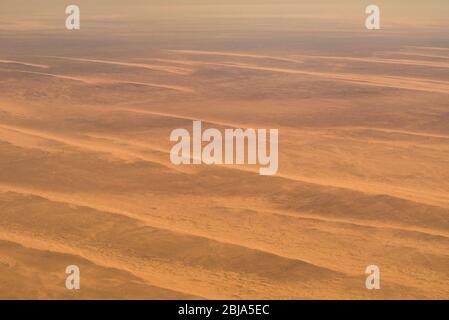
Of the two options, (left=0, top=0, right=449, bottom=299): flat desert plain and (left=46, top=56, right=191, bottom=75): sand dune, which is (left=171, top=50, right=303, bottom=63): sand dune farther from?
(left=46, top=56, right=191, bottom=75): sand dune

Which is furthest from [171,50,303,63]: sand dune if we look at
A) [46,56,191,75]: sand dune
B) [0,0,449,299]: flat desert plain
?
[46,56,191,75]: sand dune

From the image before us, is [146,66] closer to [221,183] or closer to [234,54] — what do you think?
[234,54]

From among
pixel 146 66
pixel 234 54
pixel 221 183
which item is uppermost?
pixel 234 54

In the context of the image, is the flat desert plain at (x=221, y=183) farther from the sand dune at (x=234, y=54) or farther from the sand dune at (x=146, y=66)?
the sand dune at (x=234, y=54)

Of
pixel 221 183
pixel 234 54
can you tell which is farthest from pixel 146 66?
pixel 221 183

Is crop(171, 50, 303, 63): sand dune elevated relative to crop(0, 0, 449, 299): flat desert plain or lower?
elevated

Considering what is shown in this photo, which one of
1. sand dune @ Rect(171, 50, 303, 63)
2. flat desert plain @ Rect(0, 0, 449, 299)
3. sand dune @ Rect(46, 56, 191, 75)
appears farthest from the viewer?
sand dune @ Rect(171, 50, 303, 63)

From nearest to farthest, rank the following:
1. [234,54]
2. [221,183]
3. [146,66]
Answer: [221,183] → [146,66] → [234,54]

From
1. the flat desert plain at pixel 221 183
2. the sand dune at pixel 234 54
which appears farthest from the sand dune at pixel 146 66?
the sand dune at pixel 234 54

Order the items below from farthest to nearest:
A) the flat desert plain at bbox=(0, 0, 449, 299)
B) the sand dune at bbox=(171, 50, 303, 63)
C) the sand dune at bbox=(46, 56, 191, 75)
Result: the sand dune at bbox=(171, 50, 303, 63), the sand dune at bbox=(46, 56, 191, 75), the flat desert plain at bbox=(0, 0, 449, 299)
